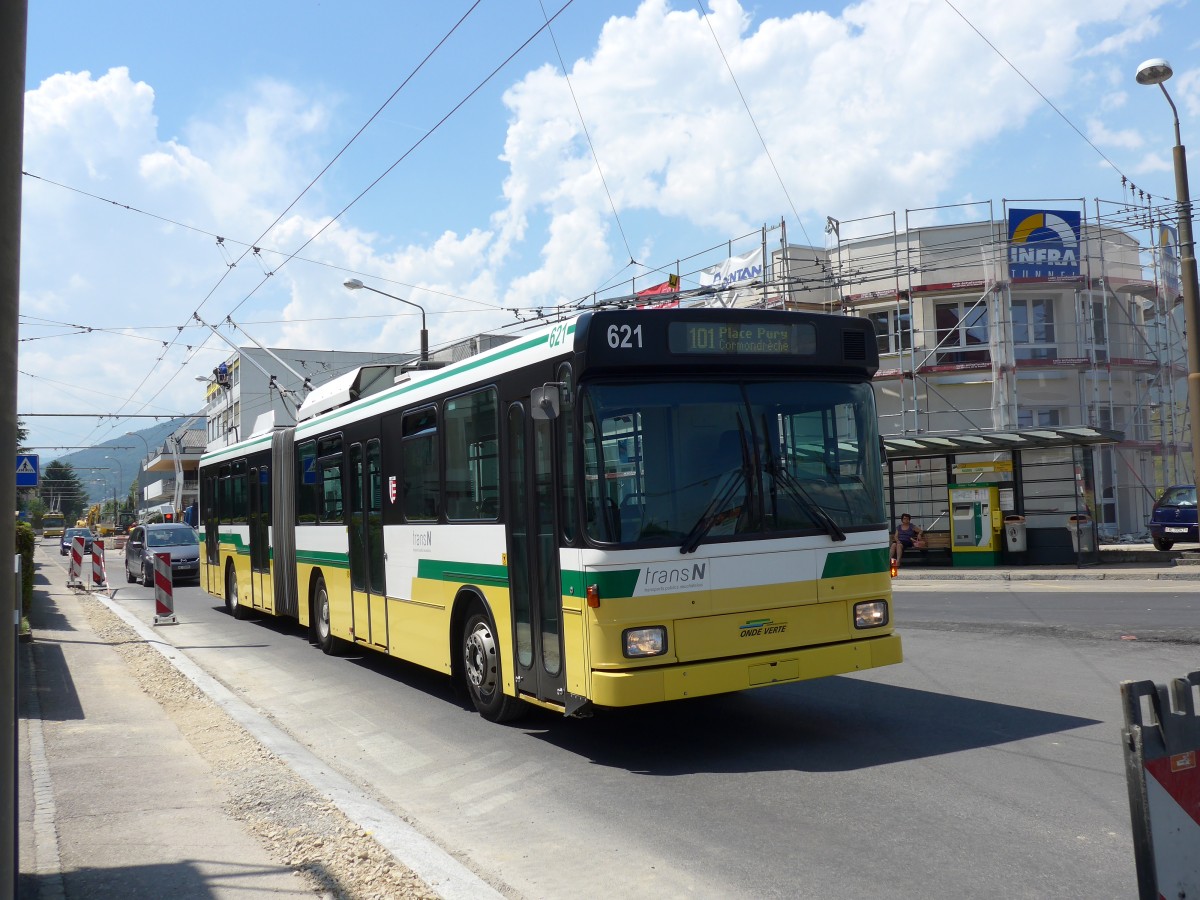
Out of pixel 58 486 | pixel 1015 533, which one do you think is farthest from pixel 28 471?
pixel 58 486

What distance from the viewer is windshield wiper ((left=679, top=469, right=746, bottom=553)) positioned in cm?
727

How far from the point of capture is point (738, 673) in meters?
7.30

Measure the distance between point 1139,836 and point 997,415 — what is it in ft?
102

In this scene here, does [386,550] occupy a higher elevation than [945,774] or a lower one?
higher

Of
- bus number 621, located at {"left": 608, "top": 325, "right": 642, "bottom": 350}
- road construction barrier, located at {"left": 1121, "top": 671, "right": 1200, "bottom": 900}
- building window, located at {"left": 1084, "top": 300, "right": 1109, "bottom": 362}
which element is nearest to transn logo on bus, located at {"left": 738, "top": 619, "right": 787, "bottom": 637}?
bus number 621, located at {"left": 608, "top": 325, "right": 642, "bottom": 350}

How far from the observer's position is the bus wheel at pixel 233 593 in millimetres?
19250

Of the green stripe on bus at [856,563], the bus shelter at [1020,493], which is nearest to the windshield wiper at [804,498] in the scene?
the green stripe on bus at [856,563]

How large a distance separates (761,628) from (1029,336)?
2887 centimetres

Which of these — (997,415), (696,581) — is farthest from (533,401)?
(997,415)

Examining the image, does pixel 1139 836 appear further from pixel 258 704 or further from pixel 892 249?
pixel 892 249

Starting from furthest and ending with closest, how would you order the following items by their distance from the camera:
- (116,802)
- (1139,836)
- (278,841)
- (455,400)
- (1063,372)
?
(1063,372) < (455,400) < (116,802) < (278,841) < (1139,836)

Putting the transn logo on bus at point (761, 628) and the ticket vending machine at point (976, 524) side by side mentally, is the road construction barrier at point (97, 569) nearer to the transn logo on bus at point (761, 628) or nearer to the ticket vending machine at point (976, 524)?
the ticket vending machine at point (976, 524)

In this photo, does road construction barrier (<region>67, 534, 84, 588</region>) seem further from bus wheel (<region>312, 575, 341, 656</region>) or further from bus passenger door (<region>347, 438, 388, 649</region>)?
bus passenger door (<region>347, 438, 388, 649</region>)

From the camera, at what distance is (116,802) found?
6.53 m
